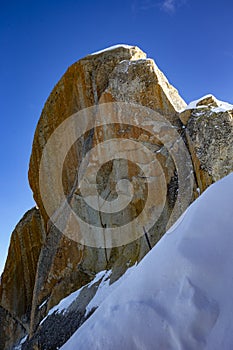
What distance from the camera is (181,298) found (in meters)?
2.54

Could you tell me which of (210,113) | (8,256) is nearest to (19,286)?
(8,256)

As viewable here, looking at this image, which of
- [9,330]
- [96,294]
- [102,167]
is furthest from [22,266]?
[96,294]

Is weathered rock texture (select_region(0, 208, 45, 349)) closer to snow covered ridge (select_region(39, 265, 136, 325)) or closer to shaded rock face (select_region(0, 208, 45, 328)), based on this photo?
shaded rock face (select_region(0, 208, 45, 328))

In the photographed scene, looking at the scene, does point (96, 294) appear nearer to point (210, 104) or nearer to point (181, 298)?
point (210, 104)

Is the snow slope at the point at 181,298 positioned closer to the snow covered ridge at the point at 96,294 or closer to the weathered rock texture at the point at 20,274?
the snow covered ridge at the point at 96,294

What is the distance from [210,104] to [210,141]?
5.39ft

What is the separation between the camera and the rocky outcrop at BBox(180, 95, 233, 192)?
894 centimetres

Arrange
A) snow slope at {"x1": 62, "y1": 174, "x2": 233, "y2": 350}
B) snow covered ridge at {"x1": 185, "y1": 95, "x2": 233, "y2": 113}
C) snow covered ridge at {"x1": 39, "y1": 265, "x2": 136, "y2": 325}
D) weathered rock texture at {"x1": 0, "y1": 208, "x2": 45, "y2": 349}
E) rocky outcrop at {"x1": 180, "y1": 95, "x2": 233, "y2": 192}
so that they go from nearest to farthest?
1. snow slope at {"x1": 62, "y1": 174, "x2": 233, "y2": 350}
2. snow covered ridge at {"x1": 39, "y1": 265, "x2": 136, "y2": 325}
3. rocky outcrop at {"x1": 180, "y1": 95, "x2": 233, "y2": 192}
4. snow covered ridge at {"x1": 185, "y1": 95, "x2": 233, "y2": 113}
5. weathered rock texture at {"x1": 0, "y1": 208, "x2": 45, "y2": 349}

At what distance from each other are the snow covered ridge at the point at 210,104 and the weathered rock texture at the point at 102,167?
35 mm

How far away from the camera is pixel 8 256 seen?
63.1 feet

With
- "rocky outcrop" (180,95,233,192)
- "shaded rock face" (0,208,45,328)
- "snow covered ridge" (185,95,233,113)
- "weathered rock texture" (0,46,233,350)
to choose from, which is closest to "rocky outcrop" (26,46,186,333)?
"weathered rock texture" (0,46,233,350)

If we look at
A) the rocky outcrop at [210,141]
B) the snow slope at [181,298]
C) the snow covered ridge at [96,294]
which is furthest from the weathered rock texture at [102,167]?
the snow slope at [181,298]

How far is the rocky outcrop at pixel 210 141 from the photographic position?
894 cm

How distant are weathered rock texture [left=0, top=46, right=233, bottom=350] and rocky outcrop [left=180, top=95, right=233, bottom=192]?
0.09 feet
